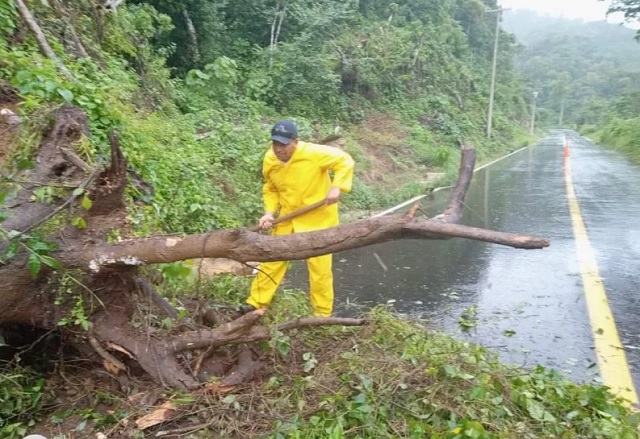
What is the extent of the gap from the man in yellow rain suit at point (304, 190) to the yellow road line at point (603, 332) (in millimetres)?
2020

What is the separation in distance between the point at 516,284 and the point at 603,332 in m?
1.33

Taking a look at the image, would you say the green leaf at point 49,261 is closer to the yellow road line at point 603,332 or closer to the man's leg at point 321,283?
the man's leg at point 321,283

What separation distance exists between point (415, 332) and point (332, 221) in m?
1.07

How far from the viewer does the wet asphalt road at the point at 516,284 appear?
4508mm

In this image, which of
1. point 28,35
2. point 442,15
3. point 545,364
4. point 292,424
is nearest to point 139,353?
point 292,424

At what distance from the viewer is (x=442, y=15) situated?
3331 cm

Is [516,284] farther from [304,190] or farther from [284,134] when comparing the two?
[284,134]

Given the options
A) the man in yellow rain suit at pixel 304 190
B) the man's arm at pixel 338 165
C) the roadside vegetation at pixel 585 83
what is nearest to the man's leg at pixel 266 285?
the man in yellow rain suit at pixel 304 190

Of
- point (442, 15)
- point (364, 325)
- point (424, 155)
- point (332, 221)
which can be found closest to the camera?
point (364, 325)

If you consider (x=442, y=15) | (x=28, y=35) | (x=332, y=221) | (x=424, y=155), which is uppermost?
(x=442, y=15)

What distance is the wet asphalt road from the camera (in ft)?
14.8

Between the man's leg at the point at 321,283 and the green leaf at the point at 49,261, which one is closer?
the green leaf at the point at 49,261

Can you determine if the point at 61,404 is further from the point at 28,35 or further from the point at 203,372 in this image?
the point at 28,35

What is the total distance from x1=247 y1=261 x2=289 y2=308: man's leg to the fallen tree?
77 centimetres
